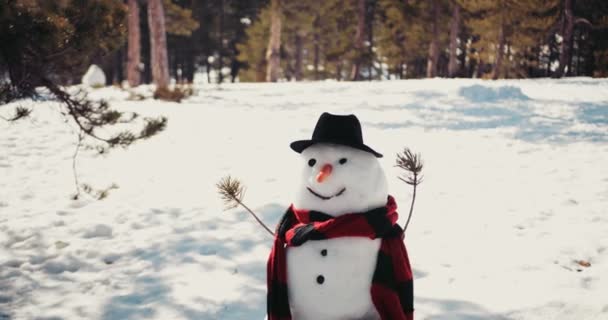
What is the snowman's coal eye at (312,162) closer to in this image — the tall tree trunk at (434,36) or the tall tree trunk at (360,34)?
the tall tree trunk at (360,34)

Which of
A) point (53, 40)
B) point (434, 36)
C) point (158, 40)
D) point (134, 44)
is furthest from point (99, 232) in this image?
point (434, 36)

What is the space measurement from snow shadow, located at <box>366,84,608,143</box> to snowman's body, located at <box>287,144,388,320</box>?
19.7 ft

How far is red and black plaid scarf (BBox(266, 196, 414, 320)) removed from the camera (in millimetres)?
1677

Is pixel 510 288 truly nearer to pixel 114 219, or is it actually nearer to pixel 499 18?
pixel 114 219

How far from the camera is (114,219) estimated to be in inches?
163

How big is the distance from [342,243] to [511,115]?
26.9 ft

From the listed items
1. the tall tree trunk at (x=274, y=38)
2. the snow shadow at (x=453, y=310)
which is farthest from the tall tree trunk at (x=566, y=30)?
the snow shadow at (x=453, y=310)

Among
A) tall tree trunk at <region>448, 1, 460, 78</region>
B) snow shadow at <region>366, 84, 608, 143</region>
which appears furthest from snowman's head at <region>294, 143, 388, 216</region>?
tall tree trunk at <region>448, 1, 460, 78</region>

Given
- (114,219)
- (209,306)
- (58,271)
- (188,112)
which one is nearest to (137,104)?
(188,112)

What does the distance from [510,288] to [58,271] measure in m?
3.72

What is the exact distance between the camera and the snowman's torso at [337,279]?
170 centimetres

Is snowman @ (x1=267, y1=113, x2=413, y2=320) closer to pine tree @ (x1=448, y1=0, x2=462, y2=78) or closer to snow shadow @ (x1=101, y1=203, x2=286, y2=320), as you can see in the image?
snow shadow @ (x1=101, y1=203, x2=286, y2=320)

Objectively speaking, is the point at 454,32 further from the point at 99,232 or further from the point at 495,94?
the point at 99,232

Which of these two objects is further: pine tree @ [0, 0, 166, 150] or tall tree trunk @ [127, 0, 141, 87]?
tall tree trunk @ [127, 0, 141, 87]
